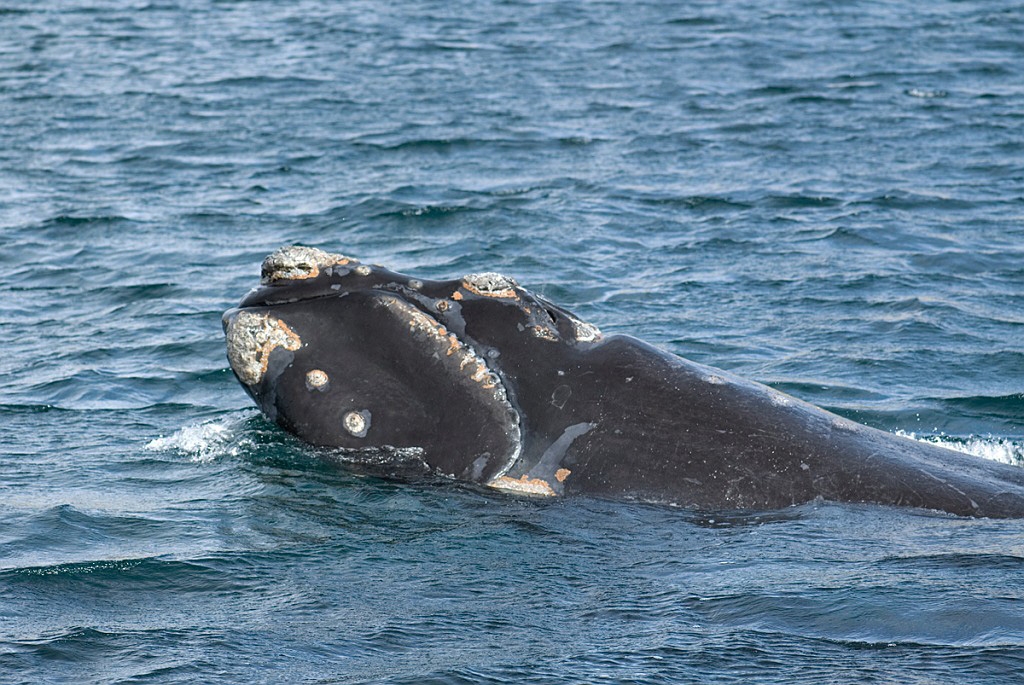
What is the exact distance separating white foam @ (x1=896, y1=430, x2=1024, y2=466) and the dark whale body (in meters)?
2.22

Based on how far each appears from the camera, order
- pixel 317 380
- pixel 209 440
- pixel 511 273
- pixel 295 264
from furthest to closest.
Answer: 1. pixel 511 273
2. pixel 209 440
3. pixel 295 264
4. pixel 317 380

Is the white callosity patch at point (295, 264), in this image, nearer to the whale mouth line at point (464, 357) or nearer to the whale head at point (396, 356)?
the whale head at point (396, 356)

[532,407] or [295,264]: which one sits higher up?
[295,264]

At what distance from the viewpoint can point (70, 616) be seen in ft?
24.6

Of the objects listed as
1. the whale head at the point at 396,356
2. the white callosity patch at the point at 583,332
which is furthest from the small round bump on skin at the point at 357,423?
the white callosity patch at the point at 583,332

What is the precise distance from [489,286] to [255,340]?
4.56ft

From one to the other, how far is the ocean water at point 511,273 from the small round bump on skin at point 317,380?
46 centimetres

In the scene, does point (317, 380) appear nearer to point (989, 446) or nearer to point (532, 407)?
point (532, 407)

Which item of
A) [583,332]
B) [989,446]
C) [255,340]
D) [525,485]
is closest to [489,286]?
[583,332]

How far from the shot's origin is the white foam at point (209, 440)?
1028 cm

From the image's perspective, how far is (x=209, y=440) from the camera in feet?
35.1

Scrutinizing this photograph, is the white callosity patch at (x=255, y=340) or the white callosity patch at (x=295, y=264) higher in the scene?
the white callosity patch at (x=295, y=264)

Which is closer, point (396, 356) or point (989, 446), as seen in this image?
point (396, 356)

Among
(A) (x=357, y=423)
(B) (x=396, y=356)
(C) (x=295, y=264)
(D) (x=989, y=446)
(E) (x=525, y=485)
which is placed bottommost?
(D) (x=989, y=446)
